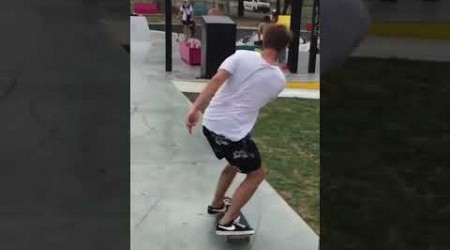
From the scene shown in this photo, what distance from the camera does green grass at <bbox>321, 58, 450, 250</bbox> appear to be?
133 inches

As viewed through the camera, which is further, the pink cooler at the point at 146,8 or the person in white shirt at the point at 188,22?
the pink cooler at the point at 146,8

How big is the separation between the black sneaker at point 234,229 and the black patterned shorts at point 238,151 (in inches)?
17.1

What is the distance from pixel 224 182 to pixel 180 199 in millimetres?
701

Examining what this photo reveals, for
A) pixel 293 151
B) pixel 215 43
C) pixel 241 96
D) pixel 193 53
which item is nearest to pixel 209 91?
pixel 241 96

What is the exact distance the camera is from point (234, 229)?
5.20 metres

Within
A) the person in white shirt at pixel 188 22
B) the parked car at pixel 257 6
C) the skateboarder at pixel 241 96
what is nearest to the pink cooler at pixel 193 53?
the person in white shirt at pixel 188 22

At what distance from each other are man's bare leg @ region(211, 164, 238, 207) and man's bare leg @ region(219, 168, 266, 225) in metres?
0.26

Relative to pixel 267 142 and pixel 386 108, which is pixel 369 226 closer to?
pixel 386 108

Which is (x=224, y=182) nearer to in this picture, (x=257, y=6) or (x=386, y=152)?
(x=386, y=152)

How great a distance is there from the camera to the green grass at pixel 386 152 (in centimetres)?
338
